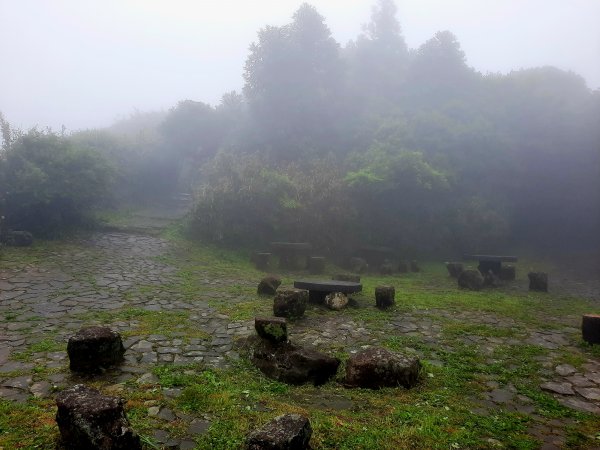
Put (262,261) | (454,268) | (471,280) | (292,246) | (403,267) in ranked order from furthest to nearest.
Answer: (403,267), (292,246), (262,261), (454,268), (471,280)

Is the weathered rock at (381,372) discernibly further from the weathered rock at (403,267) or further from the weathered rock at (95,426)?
the weathered rock at (403,267)

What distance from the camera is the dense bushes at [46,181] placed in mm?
13148

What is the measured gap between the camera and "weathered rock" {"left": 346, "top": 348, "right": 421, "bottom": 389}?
4.50 m

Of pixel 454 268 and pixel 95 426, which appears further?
pixel 454 268

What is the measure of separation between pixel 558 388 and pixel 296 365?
3.33 m

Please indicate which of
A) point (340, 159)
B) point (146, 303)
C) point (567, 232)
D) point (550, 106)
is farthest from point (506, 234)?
point (146, 303)

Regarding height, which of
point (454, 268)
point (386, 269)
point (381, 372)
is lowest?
point (386, 269)

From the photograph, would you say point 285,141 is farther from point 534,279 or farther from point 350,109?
point 534,279

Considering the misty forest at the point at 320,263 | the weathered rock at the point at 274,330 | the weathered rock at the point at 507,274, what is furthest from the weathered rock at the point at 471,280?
the weathered rock at the point at 274,330

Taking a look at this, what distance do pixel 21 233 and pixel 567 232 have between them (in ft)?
80.3

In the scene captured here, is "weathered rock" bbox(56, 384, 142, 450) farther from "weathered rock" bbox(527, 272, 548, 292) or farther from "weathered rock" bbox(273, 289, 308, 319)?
"weathered rock" bbox(527, 272, 548, 292)

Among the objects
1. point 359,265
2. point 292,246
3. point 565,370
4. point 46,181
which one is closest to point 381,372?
point 565,370

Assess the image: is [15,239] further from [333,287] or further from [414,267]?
[414,267]

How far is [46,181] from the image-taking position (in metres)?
13.3
